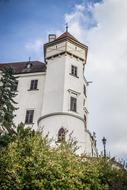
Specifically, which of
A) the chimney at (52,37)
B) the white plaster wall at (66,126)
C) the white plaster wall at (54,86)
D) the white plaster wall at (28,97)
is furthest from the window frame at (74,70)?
the chimney at (52,37)

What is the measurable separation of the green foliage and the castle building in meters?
11.0

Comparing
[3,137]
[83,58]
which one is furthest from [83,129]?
[3,137]

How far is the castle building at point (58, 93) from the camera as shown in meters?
33.9

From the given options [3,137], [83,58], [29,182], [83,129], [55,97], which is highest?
[83,58]

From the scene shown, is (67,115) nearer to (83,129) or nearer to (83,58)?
(83,129)

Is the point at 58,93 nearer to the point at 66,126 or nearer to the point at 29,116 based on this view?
the point at 29,116

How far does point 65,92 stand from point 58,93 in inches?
33.3

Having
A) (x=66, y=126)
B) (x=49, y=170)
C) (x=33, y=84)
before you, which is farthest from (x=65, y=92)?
(x=49, y=170)

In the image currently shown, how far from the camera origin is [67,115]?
3394 cm

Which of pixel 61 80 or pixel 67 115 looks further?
pixel 61 80

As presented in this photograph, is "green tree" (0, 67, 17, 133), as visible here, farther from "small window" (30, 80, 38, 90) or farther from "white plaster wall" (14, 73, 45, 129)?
"small window" (30, 80, 38, 90)

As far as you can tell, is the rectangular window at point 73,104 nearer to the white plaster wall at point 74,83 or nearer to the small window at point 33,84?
the white plaster wall at point 74,83

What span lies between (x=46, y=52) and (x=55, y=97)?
7.46m

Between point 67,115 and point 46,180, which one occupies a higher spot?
point 67,115
